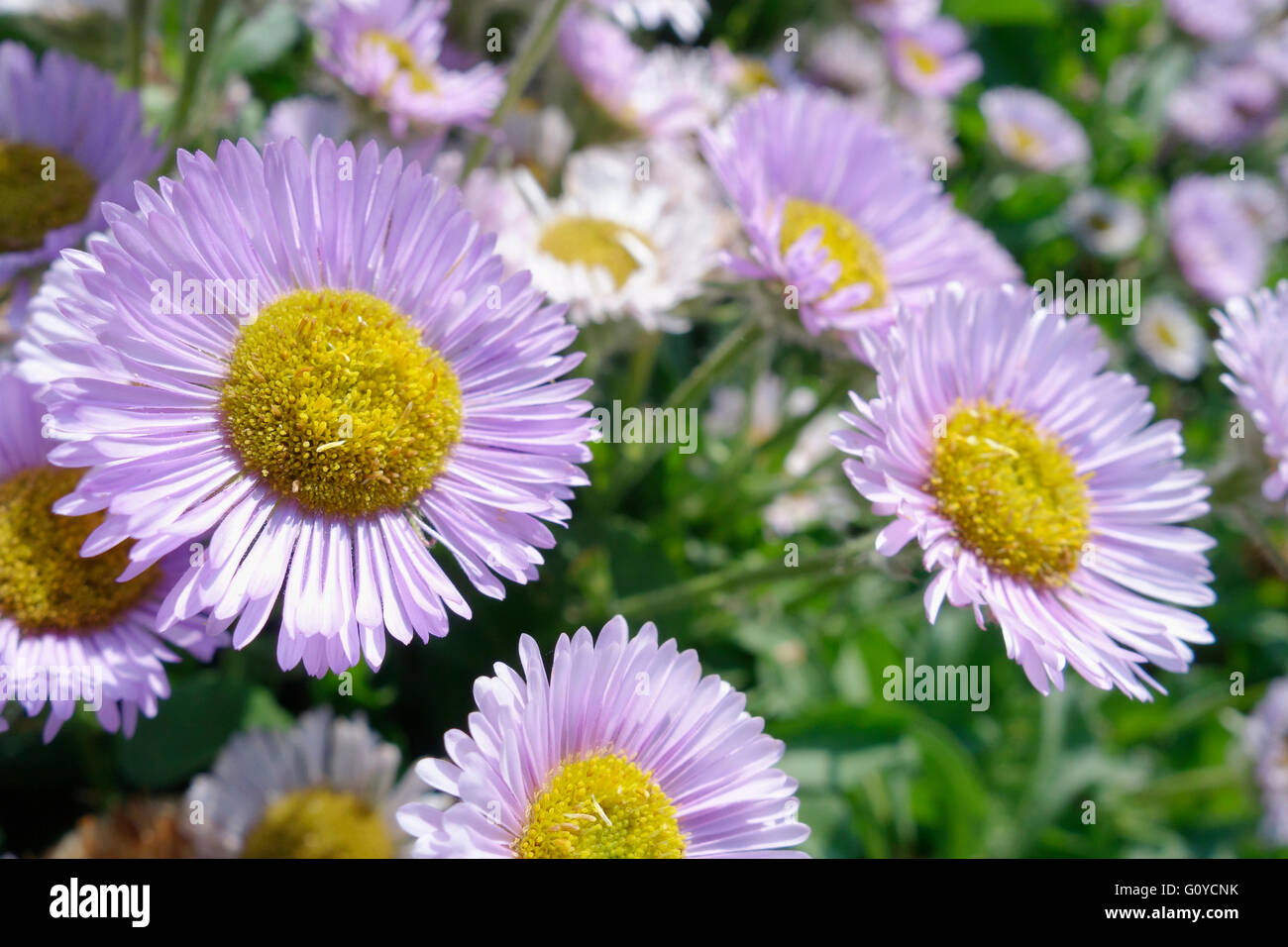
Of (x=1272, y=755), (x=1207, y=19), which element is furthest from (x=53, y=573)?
(x=1207, y=19)

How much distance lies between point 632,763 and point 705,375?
0.84 metres

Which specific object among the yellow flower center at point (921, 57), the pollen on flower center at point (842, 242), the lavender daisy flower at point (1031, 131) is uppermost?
the yellow flower center at point (921, 57)

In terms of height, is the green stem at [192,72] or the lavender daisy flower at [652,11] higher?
the lavender daisy flower at [652,11]

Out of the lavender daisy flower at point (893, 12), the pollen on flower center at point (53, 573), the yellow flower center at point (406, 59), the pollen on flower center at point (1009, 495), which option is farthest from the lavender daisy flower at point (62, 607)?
the lavender daisy flower at point (893, 12)

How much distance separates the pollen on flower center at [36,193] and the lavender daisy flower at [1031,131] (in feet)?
9.05

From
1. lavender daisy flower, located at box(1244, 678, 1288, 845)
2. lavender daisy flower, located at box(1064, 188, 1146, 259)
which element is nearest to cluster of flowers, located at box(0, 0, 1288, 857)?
lavender daisy flower, located at box(1244, 678, 1288, 845)

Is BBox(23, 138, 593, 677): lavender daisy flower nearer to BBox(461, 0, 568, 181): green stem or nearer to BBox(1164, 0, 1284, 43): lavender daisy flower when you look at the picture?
BBox(461, 0, 568, 181): green stem

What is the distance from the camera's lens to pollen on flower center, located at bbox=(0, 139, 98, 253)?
1.53 metres

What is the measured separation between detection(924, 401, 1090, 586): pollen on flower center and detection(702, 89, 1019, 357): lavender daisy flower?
26 cm

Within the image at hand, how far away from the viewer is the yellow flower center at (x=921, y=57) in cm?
330

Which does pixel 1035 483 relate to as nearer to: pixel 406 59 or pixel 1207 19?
pixel 406 59

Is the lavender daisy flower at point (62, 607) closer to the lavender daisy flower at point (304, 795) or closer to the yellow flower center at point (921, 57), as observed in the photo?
the lavender daisy flower at point (304, 795)
